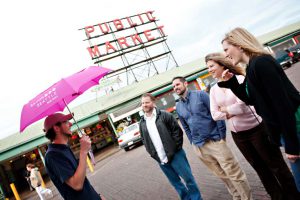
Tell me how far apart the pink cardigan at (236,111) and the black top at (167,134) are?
820 millimetres

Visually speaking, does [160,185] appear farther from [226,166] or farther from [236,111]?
[236,111]

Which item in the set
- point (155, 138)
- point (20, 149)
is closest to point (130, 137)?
point (20, 149)

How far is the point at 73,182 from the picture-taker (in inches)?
95.8

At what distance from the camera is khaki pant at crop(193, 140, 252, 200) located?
3338mm

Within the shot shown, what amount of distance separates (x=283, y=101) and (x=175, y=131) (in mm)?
2196

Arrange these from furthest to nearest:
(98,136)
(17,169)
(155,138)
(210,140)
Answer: (98,136) < (17,169) < (155,138) < (210,140)

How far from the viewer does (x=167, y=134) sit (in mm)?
3764

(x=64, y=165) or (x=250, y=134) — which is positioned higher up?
(x=64, y=165)

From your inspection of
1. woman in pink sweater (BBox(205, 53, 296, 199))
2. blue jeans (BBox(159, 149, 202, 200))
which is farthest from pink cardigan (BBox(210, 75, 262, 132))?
blue jeans (BBox(159, 149, 202, 200))

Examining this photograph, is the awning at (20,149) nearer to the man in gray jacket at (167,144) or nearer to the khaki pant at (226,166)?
the man in gray jacket at (167,144)

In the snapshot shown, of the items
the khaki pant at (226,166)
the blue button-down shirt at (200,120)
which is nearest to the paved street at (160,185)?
the khaki pant at (226,166)

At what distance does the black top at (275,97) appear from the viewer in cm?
180

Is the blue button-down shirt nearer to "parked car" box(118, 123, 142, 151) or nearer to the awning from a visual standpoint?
"parked car" box(118, 123, 142, 151)

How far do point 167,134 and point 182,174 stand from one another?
0.67m
